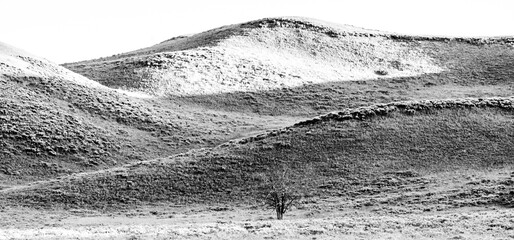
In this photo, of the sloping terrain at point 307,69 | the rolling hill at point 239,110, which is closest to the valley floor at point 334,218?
the rolling hill at point 239,110

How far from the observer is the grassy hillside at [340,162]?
41750 mm

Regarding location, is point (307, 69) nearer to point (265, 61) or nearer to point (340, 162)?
point (265, 61)

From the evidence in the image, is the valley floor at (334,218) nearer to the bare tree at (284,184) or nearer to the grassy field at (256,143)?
the grassy field at (256,143)

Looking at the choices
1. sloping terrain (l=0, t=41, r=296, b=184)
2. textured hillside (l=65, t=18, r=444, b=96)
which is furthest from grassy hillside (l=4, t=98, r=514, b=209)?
textured hillside (l=65, t=18, r=444, b=96)

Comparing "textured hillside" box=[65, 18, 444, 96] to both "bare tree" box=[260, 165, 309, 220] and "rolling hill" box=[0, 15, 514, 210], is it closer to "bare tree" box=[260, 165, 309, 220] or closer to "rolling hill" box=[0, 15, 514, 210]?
"rolling hill" box=[0, 15, 514, 210]

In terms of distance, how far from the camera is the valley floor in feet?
85.3

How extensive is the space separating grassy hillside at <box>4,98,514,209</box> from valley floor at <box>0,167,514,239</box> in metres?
0.41

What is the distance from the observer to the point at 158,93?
234ft

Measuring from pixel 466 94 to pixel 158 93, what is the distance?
31.4m

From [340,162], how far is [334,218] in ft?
49.1

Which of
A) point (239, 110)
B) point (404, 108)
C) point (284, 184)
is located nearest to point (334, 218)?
point (284, 184)

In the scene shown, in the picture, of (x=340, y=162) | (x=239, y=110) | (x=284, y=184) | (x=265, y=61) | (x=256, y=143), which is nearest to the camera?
(x=284, y=184)

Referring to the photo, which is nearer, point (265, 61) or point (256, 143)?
point (256, 143)

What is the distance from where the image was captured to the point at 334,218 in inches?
1240
